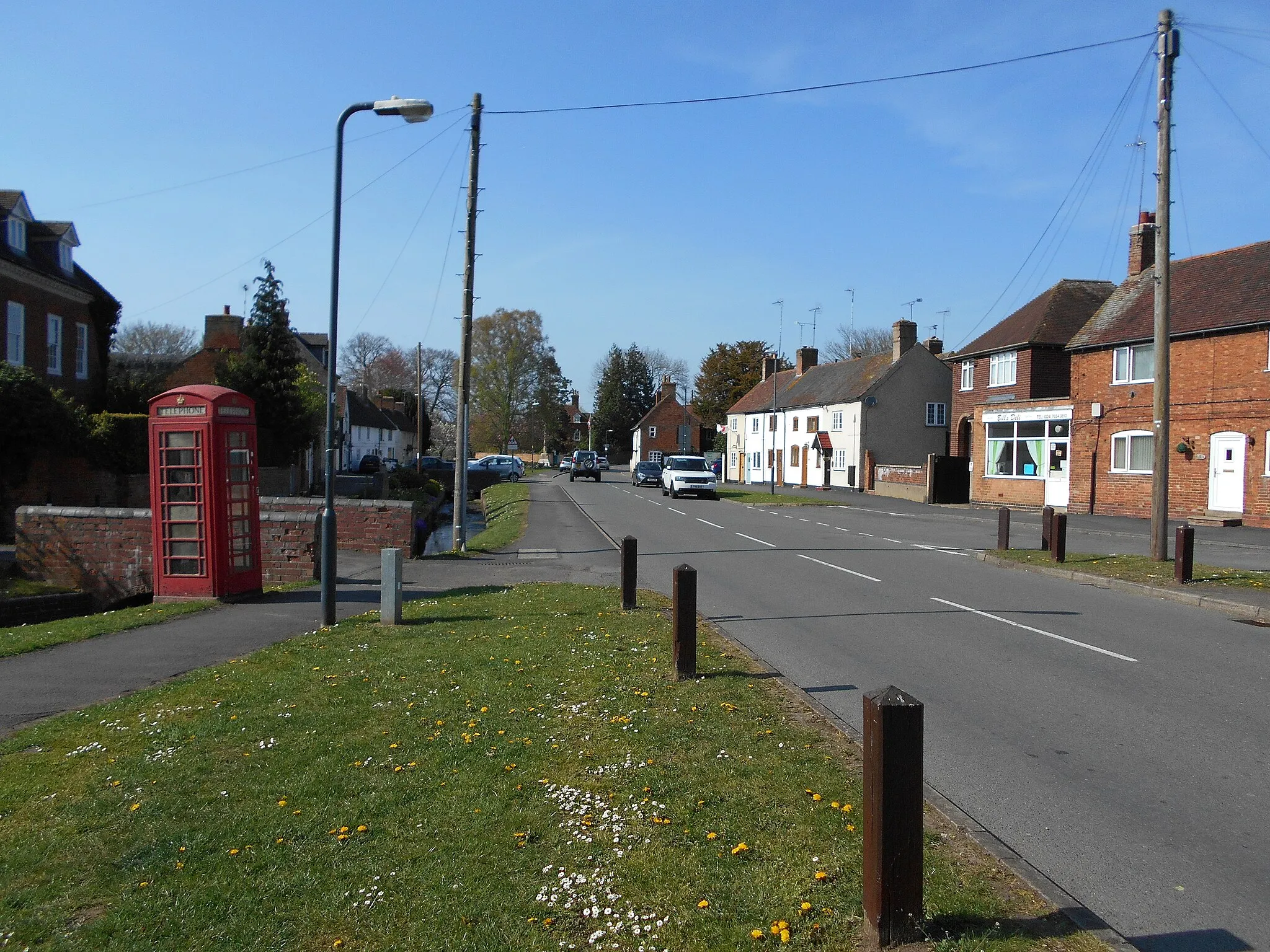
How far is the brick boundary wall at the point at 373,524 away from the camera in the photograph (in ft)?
61.8

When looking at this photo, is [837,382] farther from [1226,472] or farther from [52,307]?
[52,307]

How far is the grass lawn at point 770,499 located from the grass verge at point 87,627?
30.0 m

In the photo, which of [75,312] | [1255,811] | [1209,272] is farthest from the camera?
[75,312]

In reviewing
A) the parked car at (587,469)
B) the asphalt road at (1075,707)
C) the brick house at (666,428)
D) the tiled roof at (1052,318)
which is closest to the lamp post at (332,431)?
the asphalt road at (1075,707)

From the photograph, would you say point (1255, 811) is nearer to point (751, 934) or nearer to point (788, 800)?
point (788, 800)

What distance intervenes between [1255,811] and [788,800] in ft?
9.00

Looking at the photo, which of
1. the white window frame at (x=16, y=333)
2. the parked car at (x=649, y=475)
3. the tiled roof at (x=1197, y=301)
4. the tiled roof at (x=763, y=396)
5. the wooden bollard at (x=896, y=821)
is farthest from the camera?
the tiled roof at (x=763, y=396)

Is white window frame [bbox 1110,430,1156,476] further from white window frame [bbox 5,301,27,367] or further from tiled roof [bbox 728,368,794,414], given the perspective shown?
white window frame [bbox 5,301,27,367]

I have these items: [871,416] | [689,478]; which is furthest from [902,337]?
[689,478]

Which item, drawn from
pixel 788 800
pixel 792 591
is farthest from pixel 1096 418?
pixel 788 800

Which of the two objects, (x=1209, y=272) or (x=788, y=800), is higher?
(x=1209, y=272)

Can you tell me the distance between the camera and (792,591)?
14375mm

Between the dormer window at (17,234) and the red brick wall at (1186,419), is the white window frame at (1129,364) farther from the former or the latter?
the dormer window at (17,234)

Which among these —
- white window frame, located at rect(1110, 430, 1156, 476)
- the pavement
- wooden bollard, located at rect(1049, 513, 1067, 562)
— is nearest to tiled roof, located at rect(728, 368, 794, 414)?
white window frame, located at rect(1110, 430, 1156, 476)
